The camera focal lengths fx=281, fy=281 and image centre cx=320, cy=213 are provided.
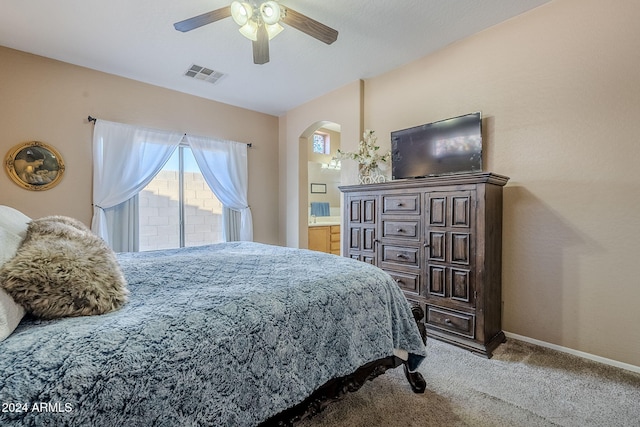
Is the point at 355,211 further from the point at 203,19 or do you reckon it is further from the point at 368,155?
the point at 203,19

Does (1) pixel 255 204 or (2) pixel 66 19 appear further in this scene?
(1) pixel 255 204

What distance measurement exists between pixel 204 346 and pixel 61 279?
0.52m

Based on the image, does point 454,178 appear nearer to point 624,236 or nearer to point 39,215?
point 624,236

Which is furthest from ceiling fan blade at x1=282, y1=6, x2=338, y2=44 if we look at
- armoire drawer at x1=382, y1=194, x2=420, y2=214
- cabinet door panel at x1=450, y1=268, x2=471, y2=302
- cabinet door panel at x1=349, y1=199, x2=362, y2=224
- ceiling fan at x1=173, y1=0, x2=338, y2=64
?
cabinet door panel at x1=450, y1=268, x2=471, y2=302

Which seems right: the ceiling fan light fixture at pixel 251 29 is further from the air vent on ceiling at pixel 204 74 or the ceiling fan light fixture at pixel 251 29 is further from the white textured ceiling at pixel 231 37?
the air vent on ceiling at pixel 204 74

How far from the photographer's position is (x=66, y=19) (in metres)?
2.44

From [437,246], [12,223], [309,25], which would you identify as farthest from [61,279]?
[437,246]

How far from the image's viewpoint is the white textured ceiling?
232cm

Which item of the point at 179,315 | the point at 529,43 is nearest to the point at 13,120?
the point at 179,315

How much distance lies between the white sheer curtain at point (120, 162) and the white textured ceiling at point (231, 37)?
28.1 inches

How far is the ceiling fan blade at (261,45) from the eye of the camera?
7.05 feet

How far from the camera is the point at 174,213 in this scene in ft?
13.2

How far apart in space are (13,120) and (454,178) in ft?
14.3

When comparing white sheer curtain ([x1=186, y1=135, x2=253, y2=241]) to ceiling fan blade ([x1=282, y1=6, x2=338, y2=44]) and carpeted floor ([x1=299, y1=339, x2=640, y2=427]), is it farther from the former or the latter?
carpeted floor ([x1=299, y1=339, x2=640, y2=427])
